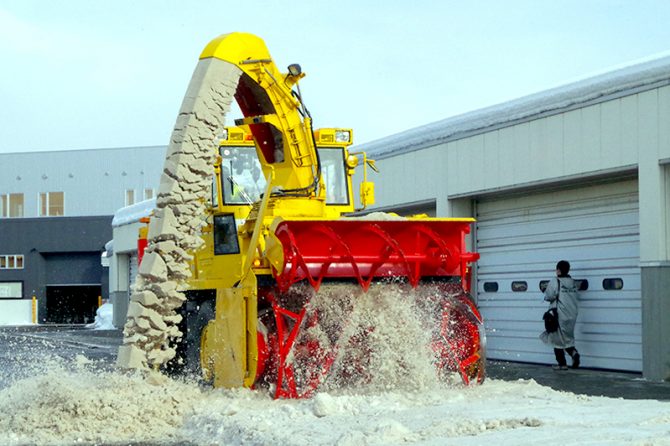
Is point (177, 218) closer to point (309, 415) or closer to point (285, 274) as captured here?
point (285, 274)

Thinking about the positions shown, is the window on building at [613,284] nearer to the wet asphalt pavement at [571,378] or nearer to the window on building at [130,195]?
the wet asphalt pavement at [571,378]

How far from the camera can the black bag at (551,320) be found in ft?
52.9

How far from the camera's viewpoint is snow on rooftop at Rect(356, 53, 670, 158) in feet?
48.3

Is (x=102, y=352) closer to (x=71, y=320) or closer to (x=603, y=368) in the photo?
(x=603, y=368)

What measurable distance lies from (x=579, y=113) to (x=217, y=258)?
6.52 metres

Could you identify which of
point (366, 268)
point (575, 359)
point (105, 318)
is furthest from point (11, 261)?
point (366, 268)

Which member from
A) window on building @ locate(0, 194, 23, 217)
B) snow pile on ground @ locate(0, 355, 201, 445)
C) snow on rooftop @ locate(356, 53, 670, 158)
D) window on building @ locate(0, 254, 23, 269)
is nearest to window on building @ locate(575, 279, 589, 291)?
snow on rooftop @ locate(356, 53, 670, 158)

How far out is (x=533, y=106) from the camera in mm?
17125

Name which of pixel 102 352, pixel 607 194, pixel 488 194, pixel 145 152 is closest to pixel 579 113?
pixel 607 194

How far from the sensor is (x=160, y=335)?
10.8m

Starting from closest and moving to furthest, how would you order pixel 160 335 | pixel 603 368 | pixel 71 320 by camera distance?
1. pixel 160 335
2. pixel 603 368
3. pixel 71 320

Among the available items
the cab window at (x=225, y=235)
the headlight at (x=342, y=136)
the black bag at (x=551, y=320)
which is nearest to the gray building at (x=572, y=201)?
the black bag at (x=551, y=320)

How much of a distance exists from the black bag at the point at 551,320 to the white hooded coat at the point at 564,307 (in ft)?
0.17

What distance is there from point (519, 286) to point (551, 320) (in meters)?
2.15
